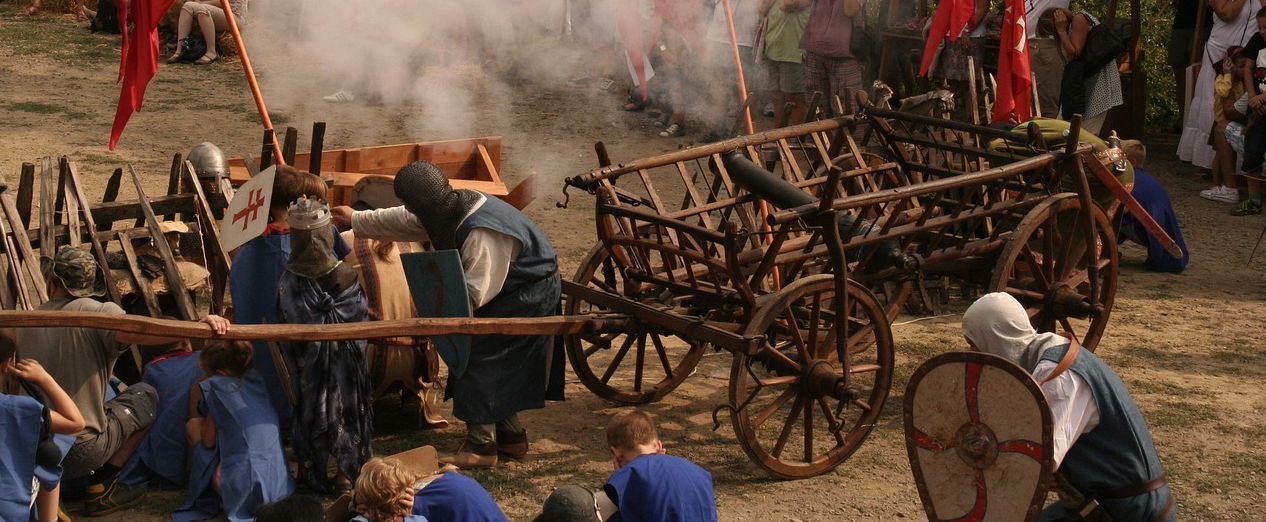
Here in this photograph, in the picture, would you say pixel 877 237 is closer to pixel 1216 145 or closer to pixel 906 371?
pixel 906 371

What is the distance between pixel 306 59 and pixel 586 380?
9.39 meters

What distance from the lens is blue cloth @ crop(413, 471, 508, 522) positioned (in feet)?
13.7

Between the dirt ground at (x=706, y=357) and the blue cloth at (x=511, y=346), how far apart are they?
0.34m

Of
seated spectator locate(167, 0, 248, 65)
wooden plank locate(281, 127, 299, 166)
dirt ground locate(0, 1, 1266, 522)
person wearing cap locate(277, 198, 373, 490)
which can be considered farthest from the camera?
seated spectator locate(167, 0, 248, 65)

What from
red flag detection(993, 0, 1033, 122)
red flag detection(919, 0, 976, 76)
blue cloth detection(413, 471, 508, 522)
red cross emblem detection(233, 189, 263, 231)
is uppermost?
red flag detection(919, 0, 976, 76)

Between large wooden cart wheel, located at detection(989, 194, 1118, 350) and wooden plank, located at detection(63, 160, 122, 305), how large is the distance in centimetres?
419

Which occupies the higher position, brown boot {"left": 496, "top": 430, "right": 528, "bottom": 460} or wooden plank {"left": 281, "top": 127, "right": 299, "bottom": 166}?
wooden plank {"left": 281, "top": 127, "right": 299, "bottom": 166}

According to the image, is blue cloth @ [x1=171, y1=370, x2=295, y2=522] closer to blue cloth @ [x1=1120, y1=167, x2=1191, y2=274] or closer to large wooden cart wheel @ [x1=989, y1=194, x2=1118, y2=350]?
large wooden cart wheel @ [x1=989, y1=194, x2=1118, y2=350]

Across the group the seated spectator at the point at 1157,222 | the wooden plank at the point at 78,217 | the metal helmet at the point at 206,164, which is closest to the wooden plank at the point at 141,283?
the wooden plank at the point at 78,217

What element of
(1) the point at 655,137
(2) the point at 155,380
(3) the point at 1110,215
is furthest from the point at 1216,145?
(2) the point at 155,380

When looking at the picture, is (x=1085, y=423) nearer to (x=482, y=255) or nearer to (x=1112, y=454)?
(x=1112, y=454)

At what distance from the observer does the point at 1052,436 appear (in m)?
3.96

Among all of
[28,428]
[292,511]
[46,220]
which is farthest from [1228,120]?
[28,428]

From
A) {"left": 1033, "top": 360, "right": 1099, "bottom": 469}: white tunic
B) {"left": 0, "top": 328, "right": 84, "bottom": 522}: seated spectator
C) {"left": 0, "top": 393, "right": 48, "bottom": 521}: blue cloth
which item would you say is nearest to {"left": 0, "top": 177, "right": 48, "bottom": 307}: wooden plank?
{"left": 0, "top": 328, "right": 84, "bottom": 522}: seated spectator
